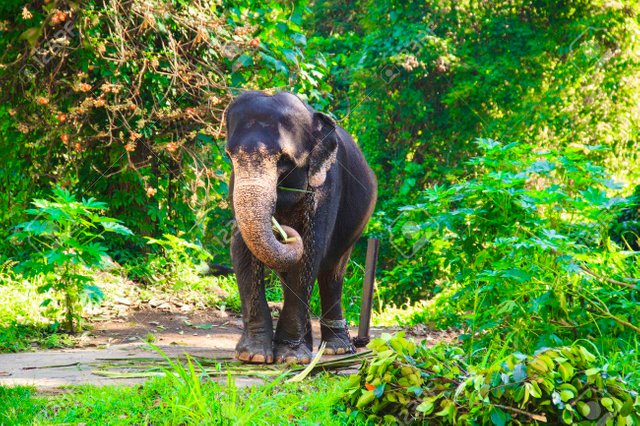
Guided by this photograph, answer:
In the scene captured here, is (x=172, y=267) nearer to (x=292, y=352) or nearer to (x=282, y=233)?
(x=292, y=352)

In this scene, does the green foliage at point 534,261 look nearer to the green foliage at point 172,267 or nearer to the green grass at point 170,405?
the green grass at point 170,405

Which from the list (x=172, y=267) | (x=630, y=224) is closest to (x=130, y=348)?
(x=172, y=267)

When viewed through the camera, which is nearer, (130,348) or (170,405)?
(170,405)

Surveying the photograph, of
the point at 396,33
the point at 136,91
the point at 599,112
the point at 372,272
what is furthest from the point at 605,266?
the point at 396,33

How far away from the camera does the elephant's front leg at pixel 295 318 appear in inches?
221

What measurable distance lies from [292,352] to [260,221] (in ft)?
3.68

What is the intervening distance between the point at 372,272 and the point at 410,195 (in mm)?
7988

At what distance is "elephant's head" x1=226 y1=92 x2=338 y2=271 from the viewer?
5.02 meters

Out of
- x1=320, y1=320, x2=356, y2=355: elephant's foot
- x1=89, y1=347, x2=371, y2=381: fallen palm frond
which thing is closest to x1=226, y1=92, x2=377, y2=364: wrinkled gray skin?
x1=320, y1=320, x2=356, y2=355: elephant's foot

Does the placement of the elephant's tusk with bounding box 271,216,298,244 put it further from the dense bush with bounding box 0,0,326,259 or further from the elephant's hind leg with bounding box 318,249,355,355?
the dense bush with bounding box 0,0,326,259

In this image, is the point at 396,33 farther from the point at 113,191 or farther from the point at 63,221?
the point at 63,221

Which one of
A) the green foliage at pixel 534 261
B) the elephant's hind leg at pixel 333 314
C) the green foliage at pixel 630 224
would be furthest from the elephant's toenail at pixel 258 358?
the green foliage at pixel 630 224

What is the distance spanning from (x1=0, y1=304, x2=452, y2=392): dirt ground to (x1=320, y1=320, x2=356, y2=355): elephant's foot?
79 cm

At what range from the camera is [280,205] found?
5637 millimetres
